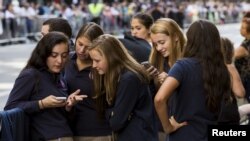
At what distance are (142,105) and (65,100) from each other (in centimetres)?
53

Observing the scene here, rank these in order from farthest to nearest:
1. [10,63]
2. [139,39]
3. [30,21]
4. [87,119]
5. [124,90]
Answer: [30,21], [10,63], [139,39], [87,119], [124,90]

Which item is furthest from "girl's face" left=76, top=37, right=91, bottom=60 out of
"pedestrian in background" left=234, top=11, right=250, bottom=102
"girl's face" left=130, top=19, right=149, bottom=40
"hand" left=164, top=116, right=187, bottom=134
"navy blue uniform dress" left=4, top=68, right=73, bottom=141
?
"pedestrian in background" left=234, top=11, right=250, bottom=102

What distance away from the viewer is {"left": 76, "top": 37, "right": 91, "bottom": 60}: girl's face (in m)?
5.08

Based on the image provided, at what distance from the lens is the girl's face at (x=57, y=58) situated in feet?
15.6

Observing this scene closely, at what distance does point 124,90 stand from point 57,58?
1.91 feet

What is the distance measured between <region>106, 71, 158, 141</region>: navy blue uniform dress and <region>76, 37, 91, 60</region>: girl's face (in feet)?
2.06

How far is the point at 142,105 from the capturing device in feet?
15.1

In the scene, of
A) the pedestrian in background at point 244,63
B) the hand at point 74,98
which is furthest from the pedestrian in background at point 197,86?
the pedestrian in background at point 244,63

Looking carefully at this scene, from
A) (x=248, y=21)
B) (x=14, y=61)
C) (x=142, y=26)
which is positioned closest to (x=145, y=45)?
(x=142, y=26)

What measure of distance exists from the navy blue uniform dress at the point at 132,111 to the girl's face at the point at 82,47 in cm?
63

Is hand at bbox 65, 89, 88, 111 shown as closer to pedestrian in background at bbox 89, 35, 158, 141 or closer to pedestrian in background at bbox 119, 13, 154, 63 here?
pedestrian in background at bbox 89, 35, 158, 141

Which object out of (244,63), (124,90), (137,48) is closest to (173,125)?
(124,90)

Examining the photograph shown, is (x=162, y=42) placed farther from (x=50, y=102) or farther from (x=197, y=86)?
(x=50, y=102)

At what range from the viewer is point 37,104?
461cm
